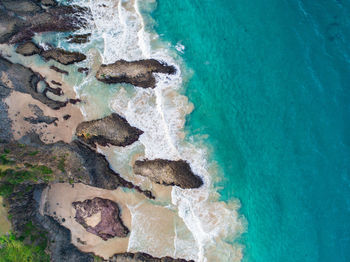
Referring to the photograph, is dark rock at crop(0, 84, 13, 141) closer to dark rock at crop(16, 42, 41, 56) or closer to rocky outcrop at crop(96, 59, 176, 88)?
dark rock at crop(16, 42, 41, 56)

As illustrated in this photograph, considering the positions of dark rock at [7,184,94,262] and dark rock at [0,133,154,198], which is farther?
dark rock at [0,133,154,198]

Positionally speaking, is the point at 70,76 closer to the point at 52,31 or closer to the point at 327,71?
the point at 52,31

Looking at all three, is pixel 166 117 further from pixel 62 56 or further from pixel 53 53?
pixel 53 53

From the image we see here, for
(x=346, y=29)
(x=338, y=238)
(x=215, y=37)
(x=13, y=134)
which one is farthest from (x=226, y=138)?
(x=13, y=134)

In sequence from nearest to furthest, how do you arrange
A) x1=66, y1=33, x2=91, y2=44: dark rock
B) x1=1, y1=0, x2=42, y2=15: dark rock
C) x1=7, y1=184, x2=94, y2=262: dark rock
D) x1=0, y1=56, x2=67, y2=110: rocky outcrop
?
x1=7, y1=184, x2=94, y2=262: dark rock → x1=0, y1=56, x2=67, y2=110: rocky outcrop → x1=1, y1=0, x2=42, y2=15: dark rock → x1=66, y1=33, x2=91, y2=44: dark rock

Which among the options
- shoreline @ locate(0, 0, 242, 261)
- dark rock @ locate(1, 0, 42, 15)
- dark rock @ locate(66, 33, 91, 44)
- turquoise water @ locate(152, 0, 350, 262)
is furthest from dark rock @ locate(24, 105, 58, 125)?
turquoise water @ locate(152, 0, 350, 262)

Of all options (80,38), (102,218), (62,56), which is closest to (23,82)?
(62,56)
